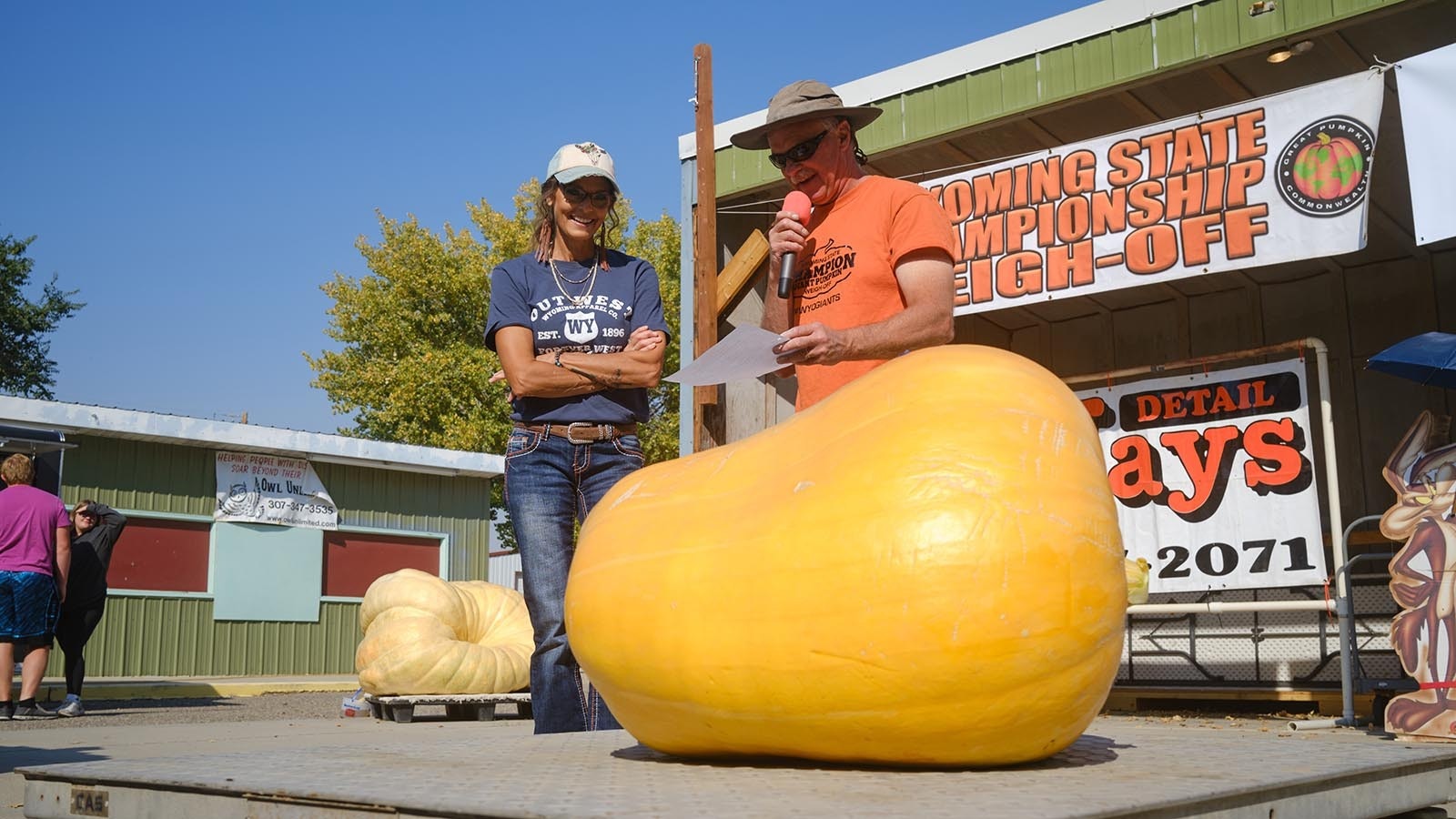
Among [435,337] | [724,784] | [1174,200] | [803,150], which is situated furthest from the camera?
[435,337]

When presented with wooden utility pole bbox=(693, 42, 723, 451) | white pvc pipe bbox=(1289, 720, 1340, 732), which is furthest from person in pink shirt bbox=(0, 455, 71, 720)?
white pvc pipe bbox=(1289, 720, 1340, 732)

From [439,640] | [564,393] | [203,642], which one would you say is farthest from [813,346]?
[203,642]

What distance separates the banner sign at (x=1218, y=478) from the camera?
659 centimetres

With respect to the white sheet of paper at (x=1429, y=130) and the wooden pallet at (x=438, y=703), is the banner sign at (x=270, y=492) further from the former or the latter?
the white sheet of paper at (x=1429, y=130)

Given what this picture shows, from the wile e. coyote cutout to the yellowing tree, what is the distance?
20.8 m

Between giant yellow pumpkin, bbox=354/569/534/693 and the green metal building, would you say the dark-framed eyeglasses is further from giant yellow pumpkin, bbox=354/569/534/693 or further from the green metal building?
the green metal building

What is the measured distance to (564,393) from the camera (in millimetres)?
3619

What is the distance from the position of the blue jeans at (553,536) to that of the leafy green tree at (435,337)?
21.7m

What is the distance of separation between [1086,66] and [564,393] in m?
4.92

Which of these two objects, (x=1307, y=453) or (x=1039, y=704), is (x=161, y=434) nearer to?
(x=1307, y=453)

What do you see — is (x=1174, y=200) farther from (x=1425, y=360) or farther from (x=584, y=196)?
(x=584, y=196)

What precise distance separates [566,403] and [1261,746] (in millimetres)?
2102

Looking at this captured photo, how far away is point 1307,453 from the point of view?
657 centimetres

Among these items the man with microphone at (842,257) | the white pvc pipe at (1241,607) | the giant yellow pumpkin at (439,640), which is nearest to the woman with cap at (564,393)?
the man with microphone at (842,257)
